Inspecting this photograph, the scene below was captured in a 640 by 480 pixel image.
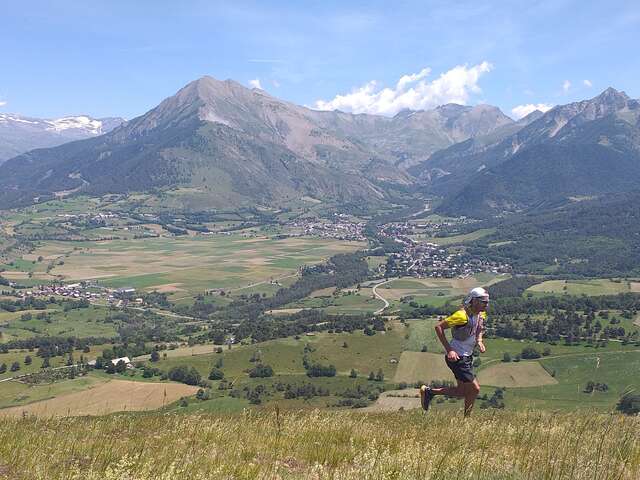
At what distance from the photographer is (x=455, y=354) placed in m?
10.9

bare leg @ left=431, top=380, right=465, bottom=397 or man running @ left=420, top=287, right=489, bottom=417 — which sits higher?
man running @ left=420, top=287, right=489, bottom=417

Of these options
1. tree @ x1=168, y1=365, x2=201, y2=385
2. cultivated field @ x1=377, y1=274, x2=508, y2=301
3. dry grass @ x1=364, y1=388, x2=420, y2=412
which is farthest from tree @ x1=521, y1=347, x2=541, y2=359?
tree @ x1=168, y1=365, x2=201, y2=385

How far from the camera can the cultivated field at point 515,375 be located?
Result: 91.8m

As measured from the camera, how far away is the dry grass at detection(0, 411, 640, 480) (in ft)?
16.8

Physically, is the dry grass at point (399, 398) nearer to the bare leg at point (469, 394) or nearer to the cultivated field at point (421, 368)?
the cultivated field at point (421, 368)

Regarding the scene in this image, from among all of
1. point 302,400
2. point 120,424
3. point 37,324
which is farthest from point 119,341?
point 120,424

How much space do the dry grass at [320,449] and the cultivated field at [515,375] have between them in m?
88.2

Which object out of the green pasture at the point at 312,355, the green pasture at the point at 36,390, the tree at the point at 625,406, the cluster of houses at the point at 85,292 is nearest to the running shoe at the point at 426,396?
the tree at the point at 625,406

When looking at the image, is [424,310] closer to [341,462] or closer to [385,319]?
[385,319]

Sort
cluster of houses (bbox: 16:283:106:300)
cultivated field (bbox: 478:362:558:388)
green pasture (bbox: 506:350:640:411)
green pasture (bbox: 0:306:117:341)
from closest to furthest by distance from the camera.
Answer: green pasture (bbox: 506:350:640:411)
cultivated field (bbox: 478:362:558:388)
green pasture (bbox: 0:306:117:341)
cluster of houses (bbox: 16:283:106:300)

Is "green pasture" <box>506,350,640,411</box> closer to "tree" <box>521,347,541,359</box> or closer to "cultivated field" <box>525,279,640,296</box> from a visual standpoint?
"tree" <box>521,347,541,359</box>

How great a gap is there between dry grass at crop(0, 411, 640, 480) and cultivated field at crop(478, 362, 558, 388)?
88.2m

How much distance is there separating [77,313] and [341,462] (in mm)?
166482

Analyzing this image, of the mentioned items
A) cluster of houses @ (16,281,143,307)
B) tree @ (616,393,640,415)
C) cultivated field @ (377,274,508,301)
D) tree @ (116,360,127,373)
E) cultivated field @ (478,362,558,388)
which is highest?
tree @ (616,393,640,415)
